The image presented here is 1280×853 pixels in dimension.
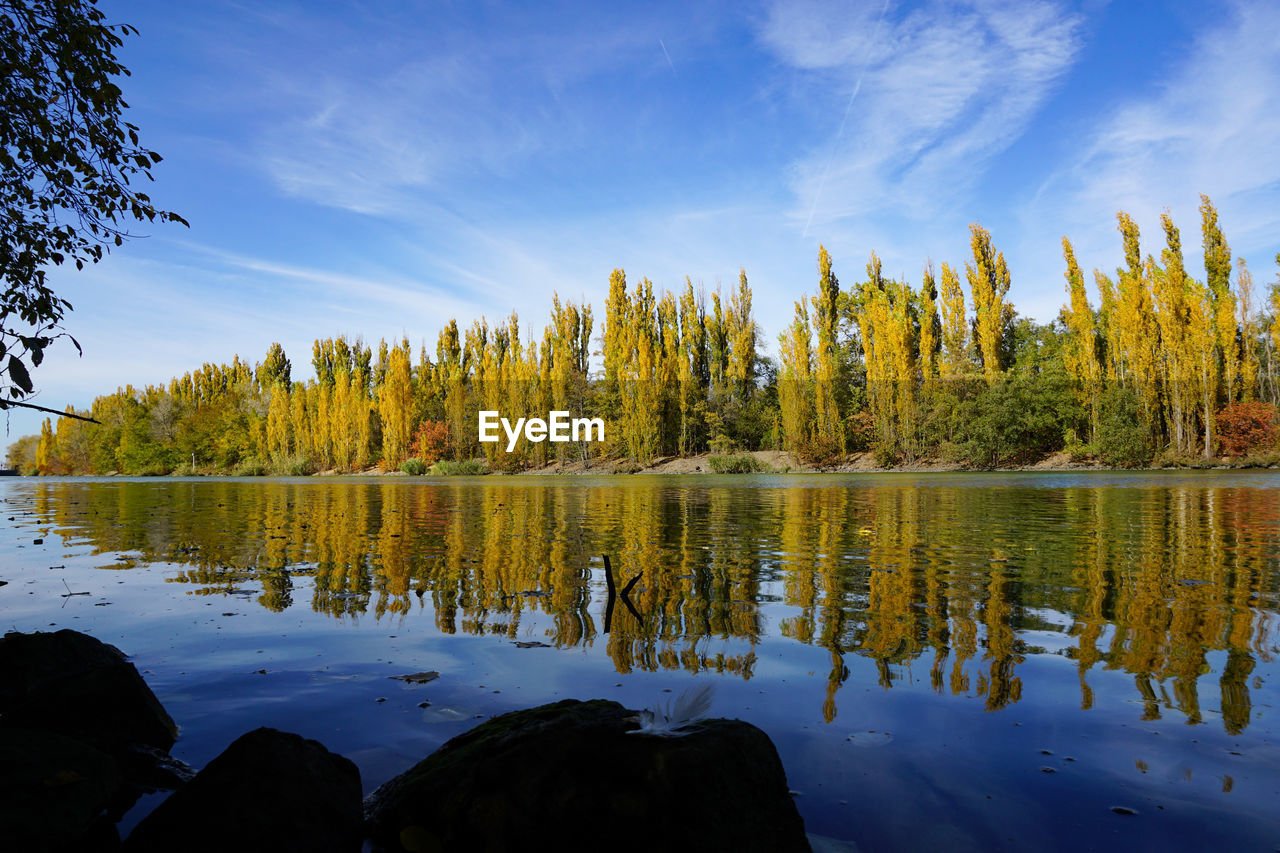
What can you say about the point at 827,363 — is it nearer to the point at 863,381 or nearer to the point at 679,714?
the point at 863,381

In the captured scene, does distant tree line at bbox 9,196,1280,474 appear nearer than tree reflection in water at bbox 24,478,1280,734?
No

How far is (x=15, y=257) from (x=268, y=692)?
16.0 feet

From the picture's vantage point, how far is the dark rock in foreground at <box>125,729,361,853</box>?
7.22 feet

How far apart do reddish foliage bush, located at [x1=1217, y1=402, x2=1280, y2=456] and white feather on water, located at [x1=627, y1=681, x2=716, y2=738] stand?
47.6 metres

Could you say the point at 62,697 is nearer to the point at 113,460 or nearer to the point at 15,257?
the point at 15,257

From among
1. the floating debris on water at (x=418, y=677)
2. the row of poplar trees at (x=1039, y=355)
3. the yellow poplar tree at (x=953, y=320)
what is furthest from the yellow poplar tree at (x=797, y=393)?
the floating debris on water at (x=418, y=677)

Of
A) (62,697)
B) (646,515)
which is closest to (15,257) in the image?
(62,697)

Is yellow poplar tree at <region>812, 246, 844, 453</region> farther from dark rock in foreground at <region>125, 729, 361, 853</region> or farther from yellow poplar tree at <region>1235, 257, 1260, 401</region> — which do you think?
dark rock in foreground at <region>125, 729, 361, 853</region>

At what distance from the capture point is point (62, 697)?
3260 mm

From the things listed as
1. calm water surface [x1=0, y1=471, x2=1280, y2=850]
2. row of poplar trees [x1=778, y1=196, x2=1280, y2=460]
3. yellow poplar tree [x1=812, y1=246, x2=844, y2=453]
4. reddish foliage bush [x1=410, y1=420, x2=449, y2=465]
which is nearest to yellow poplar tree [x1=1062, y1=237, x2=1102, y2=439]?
row of poplar trees [x1=778, y1=196, x2=1280, y2=460]

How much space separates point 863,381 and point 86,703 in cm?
5192

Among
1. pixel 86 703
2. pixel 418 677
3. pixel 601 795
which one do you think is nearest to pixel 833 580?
pixel 418 677

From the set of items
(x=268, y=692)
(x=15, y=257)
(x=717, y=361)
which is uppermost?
(x=717, y=361)

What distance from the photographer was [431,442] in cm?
5984
